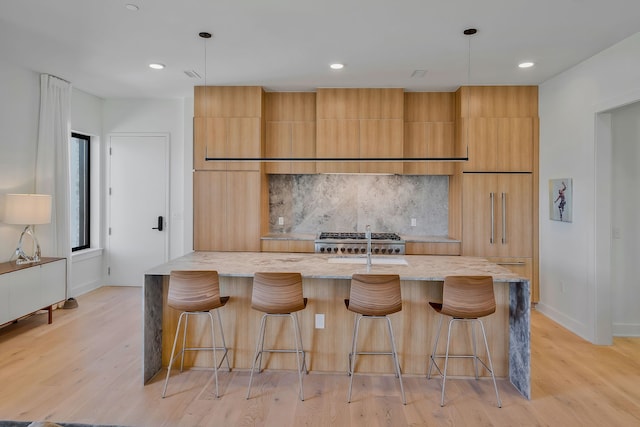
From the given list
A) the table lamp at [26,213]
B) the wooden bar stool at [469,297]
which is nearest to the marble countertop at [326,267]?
the wooden bar stool at [469,297]

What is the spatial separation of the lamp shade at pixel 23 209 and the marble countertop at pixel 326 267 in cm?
193

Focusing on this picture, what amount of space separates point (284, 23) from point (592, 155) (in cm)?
327

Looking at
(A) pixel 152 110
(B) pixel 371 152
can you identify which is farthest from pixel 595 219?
(A) pixel 152 110

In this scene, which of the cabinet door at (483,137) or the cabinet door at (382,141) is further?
the cabinet door at (382,141)

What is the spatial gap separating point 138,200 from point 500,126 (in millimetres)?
5206

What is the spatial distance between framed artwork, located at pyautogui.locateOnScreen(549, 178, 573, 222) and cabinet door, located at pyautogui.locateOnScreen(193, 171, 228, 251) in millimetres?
4000

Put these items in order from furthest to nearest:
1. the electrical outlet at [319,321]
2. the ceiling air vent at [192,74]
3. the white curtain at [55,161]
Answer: the white curtain at [55,161] < the ceiling air vent at [192,74] < the electrical outlet at [319,321]

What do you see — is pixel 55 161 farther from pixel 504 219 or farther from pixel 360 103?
pixel 504 219

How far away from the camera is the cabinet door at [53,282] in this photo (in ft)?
14.1

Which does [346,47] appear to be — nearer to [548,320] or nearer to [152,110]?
[152,110]

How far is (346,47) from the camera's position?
3756 millimetres

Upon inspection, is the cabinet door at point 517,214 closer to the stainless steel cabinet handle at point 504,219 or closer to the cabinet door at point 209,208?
the stainless steel cabinet handle at point 504,219

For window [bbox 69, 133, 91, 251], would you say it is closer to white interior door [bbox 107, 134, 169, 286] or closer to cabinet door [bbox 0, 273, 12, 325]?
white interior door [bbox 107, 134, 169, 286]

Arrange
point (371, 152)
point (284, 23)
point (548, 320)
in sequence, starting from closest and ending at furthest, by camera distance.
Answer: point (284, 23)
point (548, 320)
point (371, 152)
